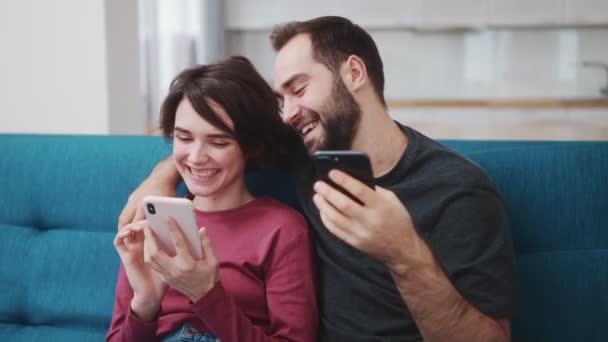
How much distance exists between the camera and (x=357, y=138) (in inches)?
58.0

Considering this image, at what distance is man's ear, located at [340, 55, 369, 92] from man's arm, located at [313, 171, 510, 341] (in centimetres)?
48

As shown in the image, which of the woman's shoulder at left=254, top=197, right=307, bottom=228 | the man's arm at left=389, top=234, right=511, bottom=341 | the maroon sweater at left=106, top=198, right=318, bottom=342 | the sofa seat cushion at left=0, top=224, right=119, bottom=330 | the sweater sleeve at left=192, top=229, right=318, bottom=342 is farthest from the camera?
the sofa seat cushion at left=0, top=224, right=119, bottom=330

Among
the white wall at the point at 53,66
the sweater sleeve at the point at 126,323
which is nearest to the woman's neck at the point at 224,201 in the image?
the sweater sleeve at the point at 126,323

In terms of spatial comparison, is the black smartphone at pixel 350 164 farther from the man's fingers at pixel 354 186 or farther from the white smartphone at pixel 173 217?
the white smartphone at pixel 173 217

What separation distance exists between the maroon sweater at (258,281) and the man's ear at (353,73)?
0.99 feet

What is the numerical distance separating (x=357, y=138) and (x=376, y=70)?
7.7 inches

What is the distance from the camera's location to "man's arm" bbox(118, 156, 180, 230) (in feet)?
4.93

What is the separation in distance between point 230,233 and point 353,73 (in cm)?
43

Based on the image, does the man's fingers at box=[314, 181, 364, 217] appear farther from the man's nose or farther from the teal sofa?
the teal sofa

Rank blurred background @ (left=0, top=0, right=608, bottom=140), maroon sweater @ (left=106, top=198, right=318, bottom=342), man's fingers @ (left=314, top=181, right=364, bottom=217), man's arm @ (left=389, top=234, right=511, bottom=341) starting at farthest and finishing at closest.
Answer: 1. blurred background @ (left=0, top=0, right=608, bottom=140)
2. maroon sweater @ (left=106, top=198, right=318, bottom=342)
3. man's arm @ (left=389, top=234, right=511, bottom=341)
4. man's fingers @ (left=314, top=181, right=364, bottom=217)

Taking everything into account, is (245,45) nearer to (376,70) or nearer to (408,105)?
(408,105)

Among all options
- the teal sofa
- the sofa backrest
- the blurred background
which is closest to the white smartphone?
the teal sofa

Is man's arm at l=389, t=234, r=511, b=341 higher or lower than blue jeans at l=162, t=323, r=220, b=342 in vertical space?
higher

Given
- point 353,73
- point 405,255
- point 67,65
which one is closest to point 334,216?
→ point 405,255
